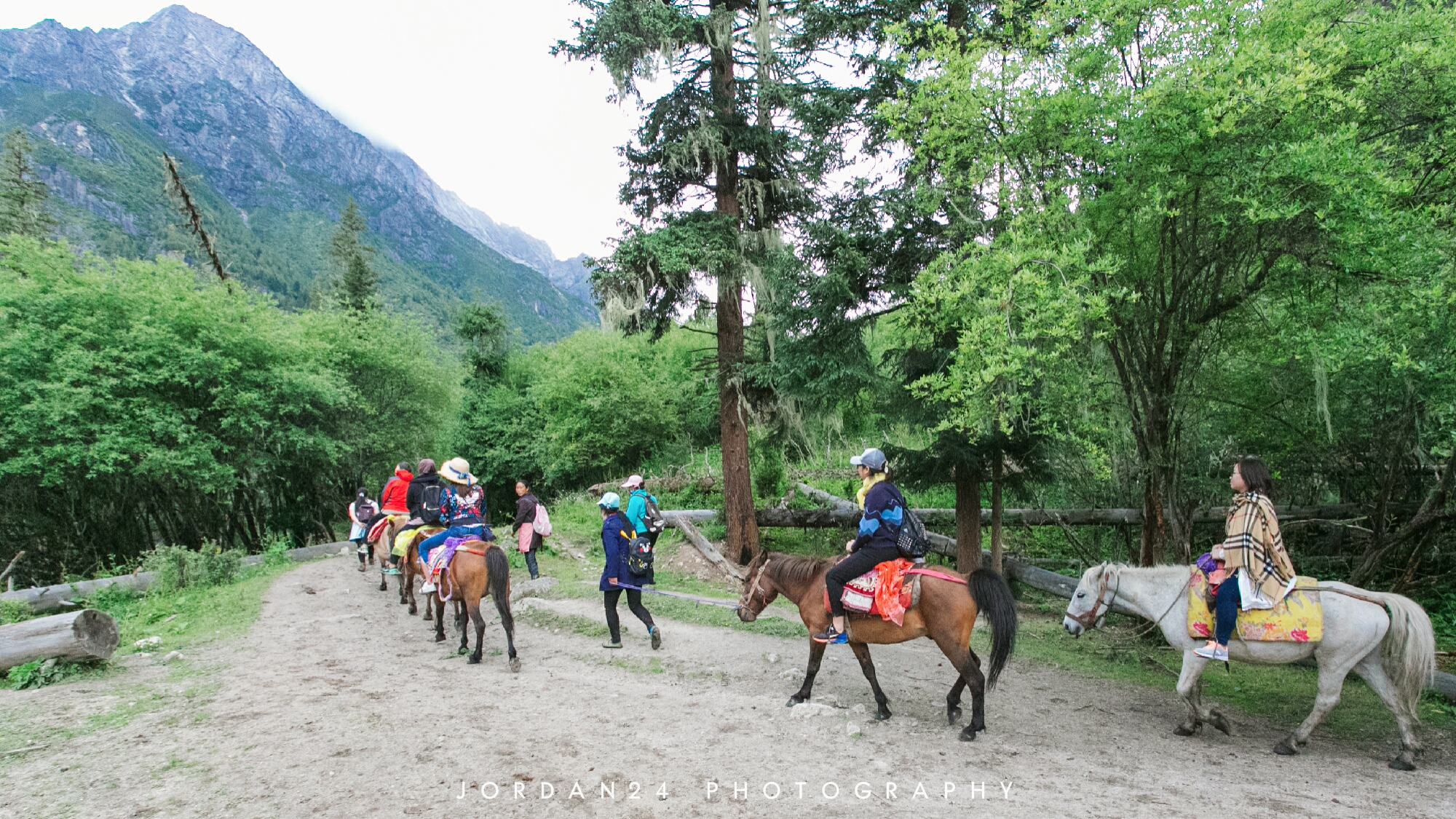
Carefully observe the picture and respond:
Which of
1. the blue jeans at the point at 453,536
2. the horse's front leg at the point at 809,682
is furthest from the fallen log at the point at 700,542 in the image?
the horse's front leg at the point at 809,682

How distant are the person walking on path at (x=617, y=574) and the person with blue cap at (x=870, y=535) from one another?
2967 millimetres

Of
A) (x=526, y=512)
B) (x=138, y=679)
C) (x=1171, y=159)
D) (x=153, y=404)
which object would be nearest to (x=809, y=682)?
(x=1171, y=159)

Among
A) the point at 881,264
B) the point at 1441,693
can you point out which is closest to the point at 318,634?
the point at 881,264

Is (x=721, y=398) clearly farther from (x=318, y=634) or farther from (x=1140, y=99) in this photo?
(x=1140, y=99)

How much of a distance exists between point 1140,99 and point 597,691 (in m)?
7.97

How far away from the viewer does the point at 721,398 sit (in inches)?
553

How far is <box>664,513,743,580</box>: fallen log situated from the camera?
14.2 meters

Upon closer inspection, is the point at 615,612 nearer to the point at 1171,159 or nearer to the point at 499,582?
the point at 499,582

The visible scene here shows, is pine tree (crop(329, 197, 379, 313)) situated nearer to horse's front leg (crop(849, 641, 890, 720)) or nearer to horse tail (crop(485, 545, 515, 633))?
horse tail (crop(485, 545, 515, 633))

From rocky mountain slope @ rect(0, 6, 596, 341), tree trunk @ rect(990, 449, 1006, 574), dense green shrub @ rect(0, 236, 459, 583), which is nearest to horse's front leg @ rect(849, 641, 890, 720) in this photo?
tree trunk @ rect(990, 449, 1006, 574)

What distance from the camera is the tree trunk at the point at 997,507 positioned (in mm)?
10812

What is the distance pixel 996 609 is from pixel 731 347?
9118 millimetres

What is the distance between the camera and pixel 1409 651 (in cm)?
529

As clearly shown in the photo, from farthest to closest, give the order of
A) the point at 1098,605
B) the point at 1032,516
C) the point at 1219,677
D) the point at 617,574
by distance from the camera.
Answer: the point at 1032,516 < the point at 617,574 < the point at 1219,677 < the point at 1098,605
